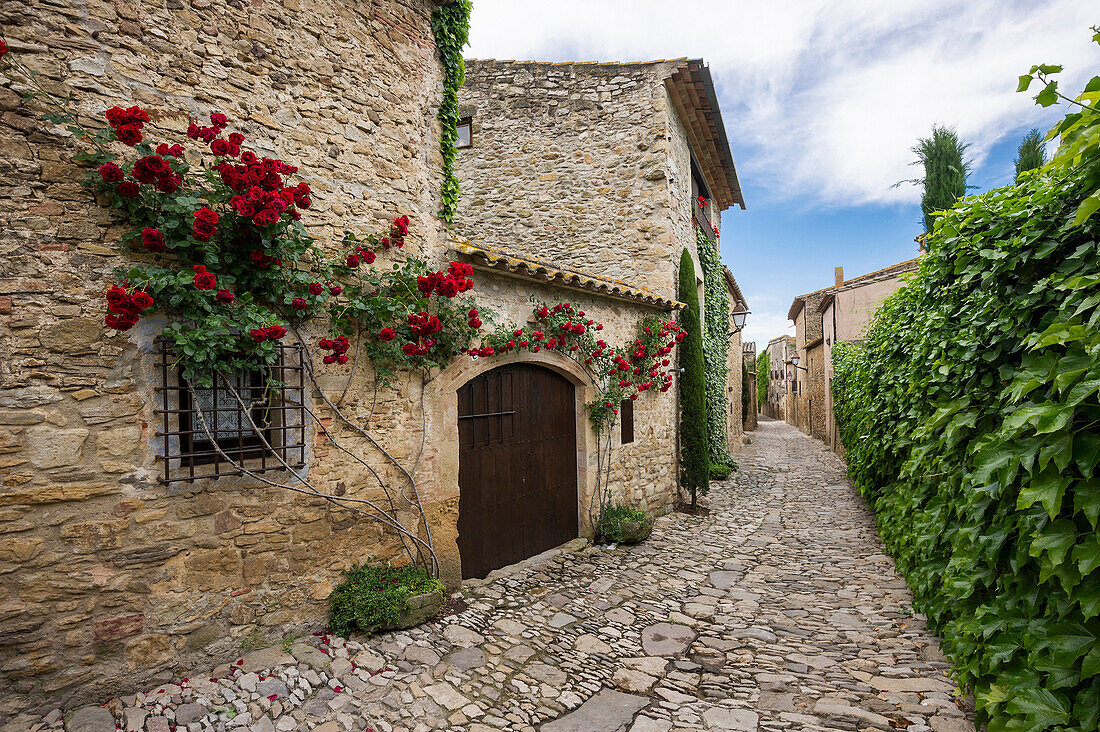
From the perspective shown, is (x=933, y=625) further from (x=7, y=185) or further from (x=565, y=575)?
(x=7, y=185)

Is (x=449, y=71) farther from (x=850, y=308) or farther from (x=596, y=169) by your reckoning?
(x=850, y=308)

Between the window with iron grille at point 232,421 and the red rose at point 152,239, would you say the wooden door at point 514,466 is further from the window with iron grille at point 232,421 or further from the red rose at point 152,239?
the red rose at point 152,239

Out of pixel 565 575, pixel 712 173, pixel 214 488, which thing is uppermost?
pixel 712 173

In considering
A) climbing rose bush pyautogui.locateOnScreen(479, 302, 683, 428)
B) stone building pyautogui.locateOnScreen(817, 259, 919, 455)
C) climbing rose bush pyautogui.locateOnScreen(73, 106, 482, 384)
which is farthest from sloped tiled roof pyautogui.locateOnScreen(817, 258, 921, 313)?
climbing rose bush pyautogui.locateOnScreen(73, 106, 482, 384)

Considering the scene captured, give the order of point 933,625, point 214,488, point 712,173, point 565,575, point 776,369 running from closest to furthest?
point 214,488 → point 933,625 → point 565,575 → point 712,173 → point 776,369

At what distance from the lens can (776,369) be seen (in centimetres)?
3394

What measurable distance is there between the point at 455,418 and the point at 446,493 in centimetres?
67

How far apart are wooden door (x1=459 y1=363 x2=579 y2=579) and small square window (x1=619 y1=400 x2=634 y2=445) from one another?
0.95 metres

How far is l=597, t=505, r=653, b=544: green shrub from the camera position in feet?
20.3

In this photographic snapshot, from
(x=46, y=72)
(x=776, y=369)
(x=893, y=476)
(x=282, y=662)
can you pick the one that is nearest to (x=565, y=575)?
(x=282, y=662)

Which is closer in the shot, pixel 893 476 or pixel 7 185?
pixel 7 185

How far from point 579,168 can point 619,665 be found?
24.1 ft

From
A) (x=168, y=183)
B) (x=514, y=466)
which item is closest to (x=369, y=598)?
(x=514, y=466)

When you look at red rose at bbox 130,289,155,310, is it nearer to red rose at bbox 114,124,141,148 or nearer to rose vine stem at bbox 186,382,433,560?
rose vine stem at bbox 186,382,433,560
